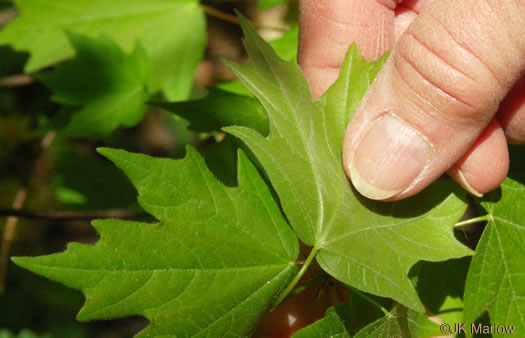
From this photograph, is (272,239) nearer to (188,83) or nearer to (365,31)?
(365,31)

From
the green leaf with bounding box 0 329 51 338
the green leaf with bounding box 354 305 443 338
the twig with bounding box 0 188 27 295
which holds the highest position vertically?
the green leaf with bounding box 354 305 443 338

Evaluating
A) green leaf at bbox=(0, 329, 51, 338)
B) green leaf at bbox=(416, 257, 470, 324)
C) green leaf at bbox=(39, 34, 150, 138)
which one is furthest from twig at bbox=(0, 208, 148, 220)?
green leaf at bbox=(416, 257, 470, 324)

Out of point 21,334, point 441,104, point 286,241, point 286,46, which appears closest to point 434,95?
point 441,104

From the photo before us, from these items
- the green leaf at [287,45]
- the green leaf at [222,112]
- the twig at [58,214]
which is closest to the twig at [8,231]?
the twig at [58,214]

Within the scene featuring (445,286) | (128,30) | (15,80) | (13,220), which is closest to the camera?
(445,286)

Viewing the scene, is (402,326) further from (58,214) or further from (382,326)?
(58,214)

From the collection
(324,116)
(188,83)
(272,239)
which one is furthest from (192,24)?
(272,239)

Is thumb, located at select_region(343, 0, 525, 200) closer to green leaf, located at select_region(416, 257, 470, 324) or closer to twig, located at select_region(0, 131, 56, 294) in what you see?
green leaf, located at select_region(416, 257, 470, 324)
